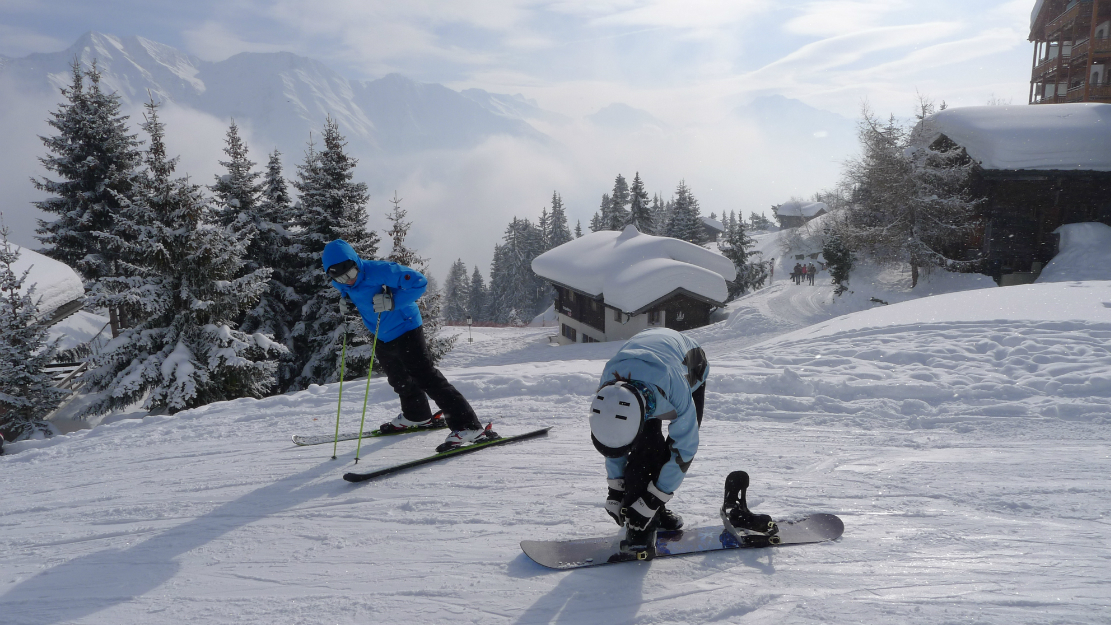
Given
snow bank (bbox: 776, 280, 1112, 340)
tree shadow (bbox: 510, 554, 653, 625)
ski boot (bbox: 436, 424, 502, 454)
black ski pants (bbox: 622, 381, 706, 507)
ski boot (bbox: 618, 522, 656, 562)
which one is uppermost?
snow bank (bbox: 776, 280, 1112, 340)

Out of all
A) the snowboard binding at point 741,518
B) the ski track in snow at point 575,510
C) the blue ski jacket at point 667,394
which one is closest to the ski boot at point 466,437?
the ski track in snow at point 575,510

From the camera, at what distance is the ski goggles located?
467 cm

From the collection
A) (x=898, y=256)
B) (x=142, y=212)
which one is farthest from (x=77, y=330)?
(x=898, y=256)

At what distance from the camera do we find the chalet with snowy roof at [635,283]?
78.2 feet

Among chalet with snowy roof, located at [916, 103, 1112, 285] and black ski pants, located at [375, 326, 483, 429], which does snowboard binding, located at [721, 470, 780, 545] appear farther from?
chalet with snowy roof, located at [916, 103, 1112, 285]

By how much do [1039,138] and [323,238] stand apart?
2459cm

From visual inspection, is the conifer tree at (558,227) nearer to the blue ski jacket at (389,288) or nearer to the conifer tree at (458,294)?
the conifer tree at (458,294)

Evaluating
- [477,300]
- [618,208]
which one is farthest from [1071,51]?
Answer: [477,300]

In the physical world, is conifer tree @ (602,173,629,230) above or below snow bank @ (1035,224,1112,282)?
above

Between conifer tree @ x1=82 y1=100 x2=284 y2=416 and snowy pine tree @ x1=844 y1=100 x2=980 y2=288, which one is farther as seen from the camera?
snowy pine tree @ x1=844 y1=100 x2=980 y2=288

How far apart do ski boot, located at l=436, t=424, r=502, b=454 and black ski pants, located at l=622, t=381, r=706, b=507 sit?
2.34m

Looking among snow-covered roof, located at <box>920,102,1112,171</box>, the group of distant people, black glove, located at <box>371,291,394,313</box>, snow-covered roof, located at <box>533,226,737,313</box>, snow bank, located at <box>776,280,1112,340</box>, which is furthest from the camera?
the group of distant people

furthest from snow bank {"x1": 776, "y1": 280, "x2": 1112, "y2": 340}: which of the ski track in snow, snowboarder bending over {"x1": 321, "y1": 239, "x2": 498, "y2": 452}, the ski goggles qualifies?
the ski goggles

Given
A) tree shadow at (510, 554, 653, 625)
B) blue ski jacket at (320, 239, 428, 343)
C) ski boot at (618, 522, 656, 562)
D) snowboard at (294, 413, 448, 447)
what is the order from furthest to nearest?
snowboard at (294, 413, 448, 447) → blue ski jacket at (320, 239, 428, 343) → ski boot at (618, 522, 656, 562) → tree shadow at (510, 554, 653, 625)
